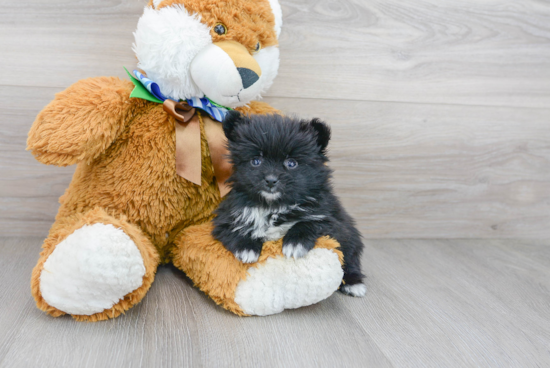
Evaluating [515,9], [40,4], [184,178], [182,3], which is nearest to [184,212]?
[184,178]

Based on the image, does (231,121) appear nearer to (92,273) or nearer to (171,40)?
(171,40)

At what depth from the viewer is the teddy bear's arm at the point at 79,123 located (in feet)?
2.66

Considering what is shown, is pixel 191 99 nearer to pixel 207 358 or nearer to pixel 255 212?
pixel 255 212

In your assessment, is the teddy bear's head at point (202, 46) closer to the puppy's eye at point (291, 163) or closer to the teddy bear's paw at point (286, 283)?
the puppy's eye at point (291, 163)

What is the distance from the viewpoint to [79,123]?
2.71ft

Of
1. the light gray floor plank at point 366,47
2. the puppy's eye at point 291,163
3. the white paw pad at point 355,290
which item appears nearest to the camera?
the puppy's eye at point 291,163

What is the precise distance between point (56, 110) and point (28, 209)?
50 cm

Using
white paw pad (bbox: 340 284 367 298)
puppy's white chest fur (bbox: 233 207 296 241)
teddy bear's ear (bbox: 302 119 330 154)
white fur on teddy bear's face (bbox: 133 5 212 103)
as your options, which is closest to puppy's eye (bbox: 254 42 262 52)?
white fur on teddy bear's face (bbox: 133 5 212 103)

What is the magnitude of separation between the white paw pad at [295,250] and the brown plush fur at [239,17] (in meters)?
0.43

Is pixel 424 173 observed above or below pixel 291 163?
below

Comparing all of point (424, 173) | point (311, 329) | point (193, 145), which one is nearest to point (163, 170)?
point (193, 145)

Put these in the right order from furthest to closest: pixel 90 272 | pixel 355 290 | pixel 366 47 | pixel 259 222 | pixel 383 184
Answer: pixel 383 184 < pixel 366 47 < pixel 355 290 < pixel 259 222 < pixel 90 272


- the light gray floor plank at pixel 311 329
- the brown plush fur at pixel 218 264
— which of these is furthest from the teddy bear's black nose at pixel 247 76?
the light gray floor plank at pixel 311 329

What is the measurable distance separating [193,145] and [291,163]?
0.23 metres
